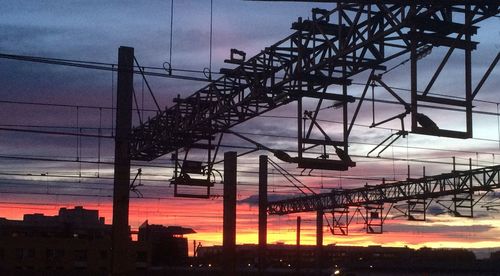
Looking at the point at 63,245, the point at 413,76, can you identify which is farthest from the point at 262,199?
the point at 63,245

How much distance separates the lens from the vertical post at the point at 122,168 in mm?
25938

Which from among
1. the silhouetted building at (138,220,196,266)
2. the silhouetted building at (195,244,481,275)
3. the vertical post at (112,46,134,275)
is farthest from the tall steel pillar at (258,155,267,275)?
the silhouetted building at (138,220,196,266)

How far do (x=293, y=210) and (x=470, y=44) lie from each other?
4098 cm

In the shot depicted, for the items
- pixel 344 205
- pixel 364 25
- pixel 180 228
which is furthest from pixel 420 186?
pixel 180 228

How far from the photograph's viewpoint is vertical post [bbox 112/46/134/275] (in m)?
25.9

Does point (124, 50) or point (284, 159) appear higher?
point (124, 50)

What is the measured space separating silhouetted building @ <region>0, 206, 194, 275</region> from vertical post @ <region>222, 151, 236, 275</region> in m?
28.4

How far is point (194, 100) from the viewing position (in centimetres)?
2484

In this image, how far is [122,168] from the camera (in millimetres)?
26438

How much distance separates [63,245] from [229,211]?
44198 mm

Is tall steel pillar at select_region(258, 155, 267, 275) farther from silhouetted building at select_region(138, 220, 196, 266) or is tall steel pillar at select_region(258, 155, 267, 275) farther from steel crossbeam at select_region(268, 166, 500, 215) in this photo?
silhouetted building at select_region(138, 220, 196, 266)

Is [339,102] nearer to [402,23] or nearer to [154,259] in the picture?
[402,23]

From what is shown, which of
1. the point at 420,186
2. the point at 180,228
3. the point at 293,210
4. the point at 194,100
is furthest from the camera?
the point at 180,228

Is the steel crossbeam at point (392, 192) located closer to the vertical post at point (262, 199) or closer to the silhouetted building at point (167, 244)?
the vertical post at point (262, 199)
